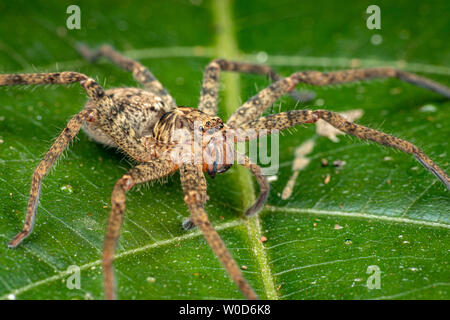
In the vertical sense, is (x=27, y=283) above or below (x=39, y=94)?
below

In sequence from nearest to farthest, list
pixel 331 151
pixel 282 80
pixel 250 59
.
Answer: pixel 331 151 → pixel 282 80 → pixel 250 59

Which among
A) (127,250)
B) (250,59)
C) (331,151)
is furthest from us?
(250,59)

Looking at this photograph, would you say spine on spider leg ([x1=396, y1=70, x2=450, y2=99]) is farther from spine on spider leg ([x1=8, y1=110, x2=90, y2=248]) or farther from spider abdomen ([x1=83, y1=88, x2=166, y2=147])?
spine on spider leg ([x1=8, y1=110, x2=90, y2=248])

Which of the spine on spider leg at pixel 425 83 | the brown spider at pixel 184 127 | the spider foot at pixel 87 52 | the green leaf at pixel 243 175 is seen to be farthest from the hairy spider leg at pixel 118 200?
the spine on spider leg at pixel 425 83

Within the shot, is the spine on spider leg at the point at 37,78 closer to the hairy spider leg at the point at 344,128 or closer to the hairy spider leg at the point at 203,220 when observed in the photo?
the hairy spider leg at the point at 203,220

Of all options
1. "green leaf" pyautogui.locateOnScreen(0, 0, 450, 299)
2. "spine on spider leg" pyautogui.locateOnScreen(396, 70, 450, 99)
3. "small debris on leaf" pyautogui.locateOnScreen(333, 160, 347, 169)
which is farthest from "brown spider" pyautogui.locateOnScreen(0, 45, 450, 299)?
"small debris on leaf" pyautogui.locateOnScreen(333, 160, 347, 169)
